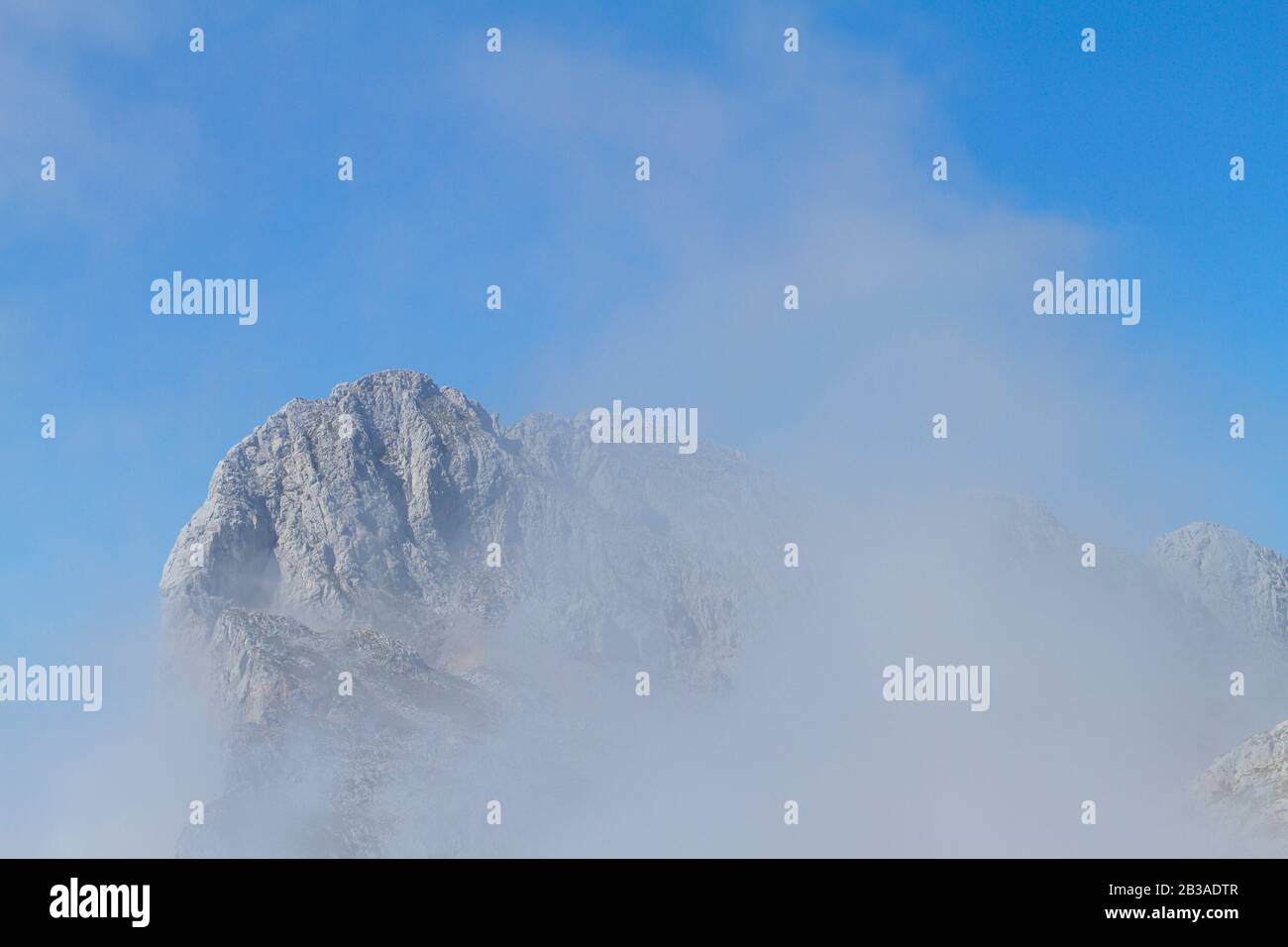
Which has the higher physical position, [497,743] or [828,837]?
[497,743]

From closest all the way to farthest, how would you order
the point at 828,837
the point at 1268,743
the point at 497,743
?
the point at 1268,743, the point at 828,837, the point at 497,743

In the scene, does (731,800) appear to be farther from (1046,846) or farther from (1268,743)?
(1268,743)

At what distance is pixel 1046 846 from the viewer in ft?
531
